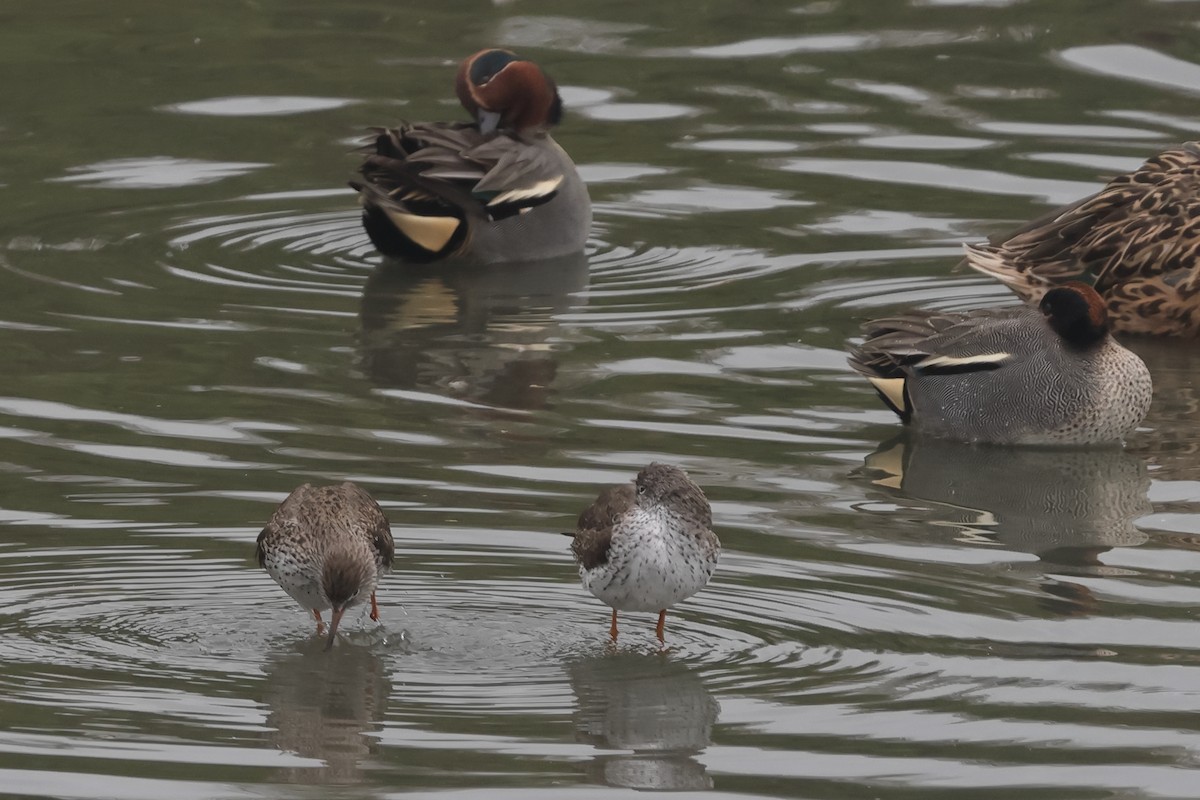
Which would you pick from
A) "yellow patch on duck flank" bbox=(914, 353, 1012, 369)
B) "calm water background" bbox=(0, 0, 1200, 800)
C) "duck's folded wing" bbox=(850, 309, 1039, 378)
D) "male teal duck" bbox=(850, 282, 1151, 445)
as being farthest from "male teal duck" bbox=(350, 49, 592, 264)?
"yellow patch on duck flank" bbox=(914, 353, 1012, 369)

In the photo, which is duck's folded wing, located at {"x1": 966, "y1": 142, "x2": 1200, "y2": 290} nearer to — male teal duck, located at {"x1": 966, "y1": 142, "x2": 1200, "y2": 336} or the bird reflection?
male teal duck, located at {"x1": 966, "y1": 142, "x2": 1200, "y2": 336}

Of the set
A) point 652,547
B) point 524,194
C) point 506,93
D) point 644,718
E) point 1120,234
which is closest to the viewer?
point 644,718

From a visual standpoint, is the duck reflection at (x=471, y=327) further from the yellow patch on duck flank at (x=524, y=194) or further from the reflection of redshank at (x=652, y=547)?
the reflection of redshank at (x=652, y=547)

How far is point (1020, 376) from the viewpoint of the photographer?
35.6ft

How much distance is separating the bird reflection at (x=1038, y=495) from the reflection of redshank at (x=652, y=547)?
4.54 feet

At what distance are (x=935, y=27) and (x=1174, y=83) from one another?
7.13 ft

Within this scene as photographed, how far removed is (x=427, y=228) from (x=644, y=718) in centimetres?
699

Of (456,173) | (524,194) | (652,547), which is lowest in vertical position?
(652,547)

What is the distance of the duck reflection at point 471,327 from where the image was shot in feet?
38.3

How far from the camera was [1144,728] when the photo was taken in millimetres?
7465

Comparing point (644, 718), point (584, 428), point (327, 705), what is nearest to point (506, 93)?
point (584, 428)

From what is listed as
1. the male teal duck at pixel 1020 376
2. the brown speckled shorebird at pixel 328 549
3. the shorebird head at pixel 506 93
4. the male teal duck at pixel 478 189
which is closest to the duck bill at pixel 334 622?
the brown speckled shorebird at pixel 328 549

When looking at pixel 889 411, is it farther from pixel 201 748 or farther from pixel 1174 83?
pixel 1174 83

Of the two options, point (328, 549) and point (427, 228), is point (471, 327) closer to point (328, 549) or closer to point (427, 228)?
point (427, 228)
